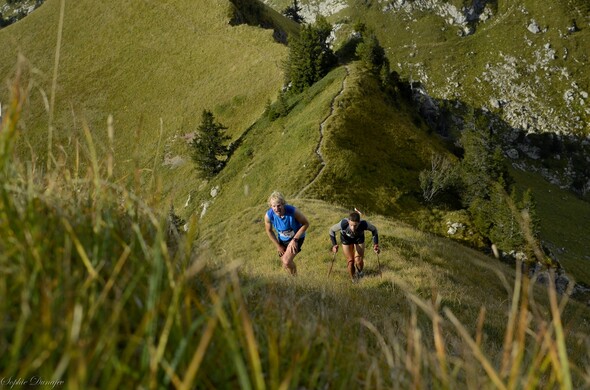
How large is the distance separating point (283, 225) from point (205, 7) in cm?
8051

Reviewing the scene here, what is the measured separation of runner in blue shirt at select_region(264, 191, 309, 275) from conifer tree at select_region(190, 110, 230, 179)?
42.3m

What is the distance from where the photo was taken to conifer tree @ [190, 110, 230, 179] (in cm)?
5294

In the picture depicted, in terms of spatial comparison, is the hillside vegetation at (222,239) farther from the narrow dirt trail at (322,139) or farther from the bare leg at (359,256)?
the bare leg at (359,256)

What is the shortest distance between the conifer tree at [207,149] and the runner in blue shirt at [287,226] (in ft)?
139

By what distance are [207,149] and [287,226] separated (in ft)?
145

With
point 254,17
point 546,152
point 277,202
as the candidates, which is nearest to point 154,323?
point 277,202

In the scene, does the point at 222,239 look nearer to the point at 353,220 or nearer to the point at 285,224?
the point at 353,220

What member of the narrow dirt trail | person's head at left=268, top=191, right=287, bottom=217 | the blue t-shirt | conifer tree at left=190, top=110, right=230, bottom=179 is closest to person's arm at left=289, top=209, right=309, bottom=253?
the blue t-shirt

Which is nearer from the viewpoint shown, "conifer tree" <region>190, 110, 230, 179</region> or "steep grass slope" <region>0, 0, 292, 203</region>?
"conifer tree" <region>190, 110, 230, 179</region>

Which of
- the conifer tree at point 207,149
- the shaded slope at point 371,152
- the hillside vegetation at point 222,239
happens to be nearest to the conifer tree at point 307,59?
the hillside vegetation at point 222,239

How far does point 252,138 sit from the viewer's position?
5547cm

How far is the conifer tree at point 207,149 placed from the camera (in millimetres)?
52938

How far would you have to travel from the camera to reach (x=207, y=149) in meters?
53.7

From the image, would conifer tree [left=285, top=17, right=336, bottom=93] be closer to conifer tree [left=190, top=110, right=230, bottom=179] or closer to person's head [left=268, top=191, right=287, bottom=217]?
conifer tree [left=190, top=110, right=230, bottom=179]
